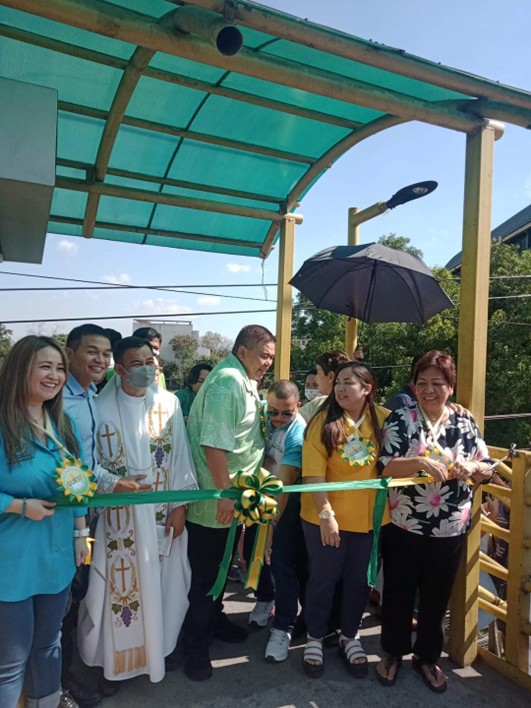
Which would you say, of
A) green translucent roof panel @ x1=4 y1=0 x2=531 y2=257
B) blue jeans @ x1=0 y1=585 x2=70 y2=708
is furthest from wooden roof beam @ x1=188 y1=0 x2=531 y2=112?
blue jeans @ x1=0 y1=585 x2=70 y2=708

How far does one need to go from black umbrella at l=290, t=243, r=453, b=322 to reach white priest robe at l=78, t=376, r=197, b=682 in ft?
5.69

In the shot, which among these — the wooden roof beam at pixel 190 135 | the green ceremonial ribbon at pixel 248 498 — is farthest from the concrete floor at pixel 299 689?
the wooden roof beam at pixel 190 135

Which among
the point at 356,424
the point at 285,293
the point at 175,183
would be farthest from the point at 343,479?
the point at 175,183

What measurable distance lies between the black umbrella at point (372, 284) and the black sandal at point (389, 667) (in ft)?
7.32

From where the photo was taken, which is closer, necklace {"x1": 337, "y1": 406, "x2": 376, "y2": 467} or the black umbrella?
necklace {"x1": 337, "y1": 406, "x2": 376, "y2": 467}

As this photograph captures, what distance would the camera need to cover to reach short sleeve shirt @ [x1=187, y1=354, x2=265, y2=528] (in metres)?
2.54

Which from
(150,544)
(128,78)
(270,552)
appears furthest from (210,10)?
(270,552)

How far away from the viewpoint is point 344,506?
261 centimetres

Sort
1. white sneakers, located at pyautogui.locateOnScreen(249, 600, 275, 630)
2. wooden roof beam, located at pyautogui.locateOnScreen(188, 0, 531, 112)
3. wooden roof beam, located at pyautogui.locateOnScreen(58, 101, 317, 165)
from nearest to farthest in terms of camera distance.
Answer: wooden roof beam, located at pyautogui.locateOnScreen(188, 0, 531, 112) < white sneakers, located at pyautogui.locateOnScreen(249, 600, 275, 630) < wooden roof beam, located at pyautogui.locateOnScreen(58, 101, 317, 165)

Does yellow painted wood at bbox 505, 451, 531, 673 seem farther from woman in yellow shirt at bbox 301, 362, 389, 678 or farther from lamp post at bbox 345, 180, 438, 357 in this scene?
lamp post at bbox 345, 180, 438, 357

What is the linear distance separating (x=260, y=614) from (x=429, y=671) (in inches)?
43.0

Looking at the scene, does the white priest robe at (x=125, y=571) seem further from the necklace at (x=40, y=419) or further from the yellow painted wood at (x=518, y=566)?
the yellow painted wood at (x=518, y=566)

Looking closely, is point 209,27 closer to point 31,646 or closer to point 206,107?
point 206,107

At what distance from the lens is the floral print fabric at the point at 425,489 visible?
2.56 meters
